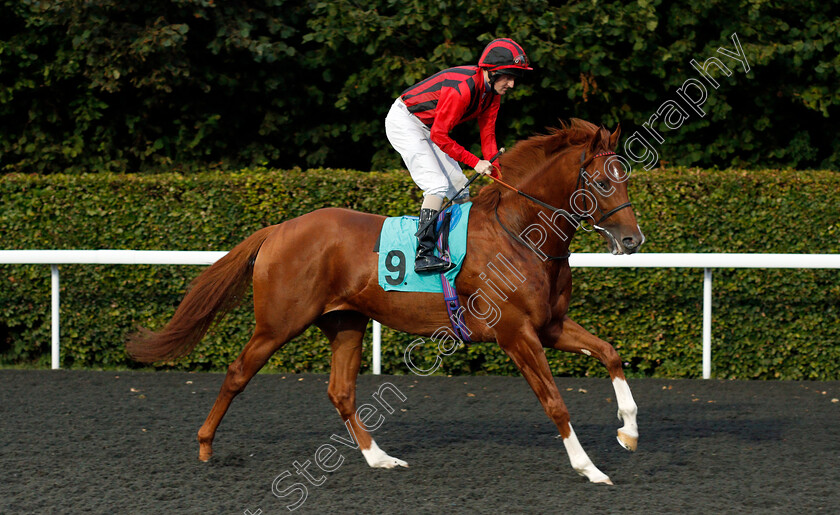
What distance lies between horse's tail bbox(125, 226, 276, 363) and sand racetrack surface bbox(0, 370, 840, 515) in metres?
0.56

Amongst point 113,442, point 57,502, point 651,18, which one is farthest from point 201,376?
point 651,18

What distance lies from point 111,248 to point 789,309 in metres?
5.89

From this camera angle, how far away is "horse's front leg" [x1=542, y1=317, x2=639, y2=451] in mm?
4262

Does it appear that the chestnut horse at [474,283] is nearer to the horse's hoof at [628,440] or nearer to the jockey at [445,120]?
the horse's hoof at [628,440]

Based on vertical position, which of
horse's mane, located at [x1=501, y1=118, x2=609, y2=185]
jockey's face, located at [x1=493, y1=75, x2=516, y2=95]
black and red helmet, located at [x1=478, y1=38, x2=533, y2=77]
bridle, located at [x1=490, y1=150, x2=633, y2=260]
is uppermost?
black and red helmet, located at [x1=478, y1=38, x2=533, y2=77]

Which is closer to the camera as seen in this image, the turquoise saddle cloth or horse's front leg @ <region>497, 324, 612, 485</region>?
horse's front leg @ <region>497, 324, 612, 485</region>

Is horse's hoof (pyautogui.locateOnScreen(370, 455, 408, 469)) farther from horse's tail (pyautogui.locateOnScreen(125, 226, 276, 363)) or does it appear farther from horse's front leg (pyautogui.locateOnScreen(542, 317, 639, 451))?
horse's tail (pyautogui.locateOnScreen(125, 226, 276, 363))

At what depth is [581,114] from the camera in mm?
8938

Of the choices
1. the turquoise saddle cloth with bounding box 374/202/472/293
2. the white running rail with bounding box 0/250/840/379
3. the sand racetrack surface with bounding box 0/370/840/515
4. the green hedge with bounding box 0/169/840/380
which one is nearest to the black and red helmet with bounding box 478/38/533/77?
the turquoise saddle cloth with bounding box 374/202/472/293

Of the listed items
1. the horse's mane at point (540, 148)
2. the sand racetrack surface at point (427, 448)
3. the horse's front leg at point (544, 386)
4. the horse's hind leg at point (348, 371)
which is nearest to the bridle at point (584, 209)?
the horse's mane at point (540, 148)

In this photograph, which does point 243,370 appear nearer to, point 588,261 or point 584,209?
point 584,209

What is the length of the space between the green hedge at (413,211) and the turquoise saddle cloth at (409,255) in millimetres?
2620

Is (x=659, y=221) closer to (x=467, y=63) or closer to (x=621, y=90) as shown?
(x=621, y=90)

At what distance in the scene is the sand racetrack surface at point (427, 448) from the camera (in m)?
3.93
